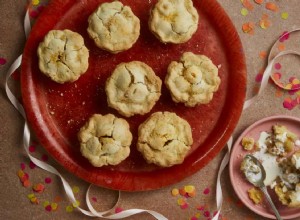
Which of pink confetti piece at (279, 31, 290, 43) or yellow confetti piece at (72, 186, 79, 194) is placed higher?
pink confetti piece at (279, 31, 290, 43)

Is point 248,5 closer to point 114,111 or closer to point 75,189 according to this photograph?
point 114,111

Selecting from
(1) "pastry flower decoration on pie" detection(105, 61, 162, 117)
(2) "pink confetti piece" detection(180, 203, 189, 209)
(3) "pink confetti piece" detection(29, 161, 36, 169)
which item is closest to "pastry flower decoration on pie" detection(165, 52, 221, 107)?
(1) "pastry flower decoration on pie" detection(105, 61, 162, 117)

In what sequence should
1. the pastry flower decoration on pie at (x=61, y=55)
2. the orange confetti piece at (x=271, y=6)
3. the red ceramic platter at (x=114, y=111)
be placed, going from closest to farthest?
the pastry flower decoration on pie at (x=61, y=55) < the red ceramic platter at (x=114, y=111) < the orange confetti piece at (x=271, y=6)

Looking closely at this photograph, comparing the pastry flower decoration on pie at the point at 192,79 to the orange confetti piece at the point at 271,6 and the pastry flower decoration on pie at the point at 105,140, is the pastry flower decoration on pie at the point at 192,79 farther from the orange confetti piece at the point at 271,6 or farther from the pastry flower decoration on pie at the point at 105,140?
the orange confetti piece at the point at 271,6

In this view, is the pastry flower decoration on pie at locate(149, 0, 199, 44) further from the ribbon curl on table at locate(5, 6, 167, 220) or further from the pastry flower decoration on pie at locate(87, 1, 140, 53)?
the ribbon curl on table at locate(5, 6, 167, 220)

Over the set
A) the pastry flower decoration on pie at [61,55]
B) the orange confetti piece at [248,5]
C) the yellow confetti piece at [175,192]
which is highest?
the pastry flower decoration on pie at [61,55]

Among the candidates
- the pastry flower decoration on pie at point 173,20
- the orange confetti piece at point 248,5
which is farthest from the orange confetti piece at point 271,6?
the pastry flower decoration on pie at point 173,20
